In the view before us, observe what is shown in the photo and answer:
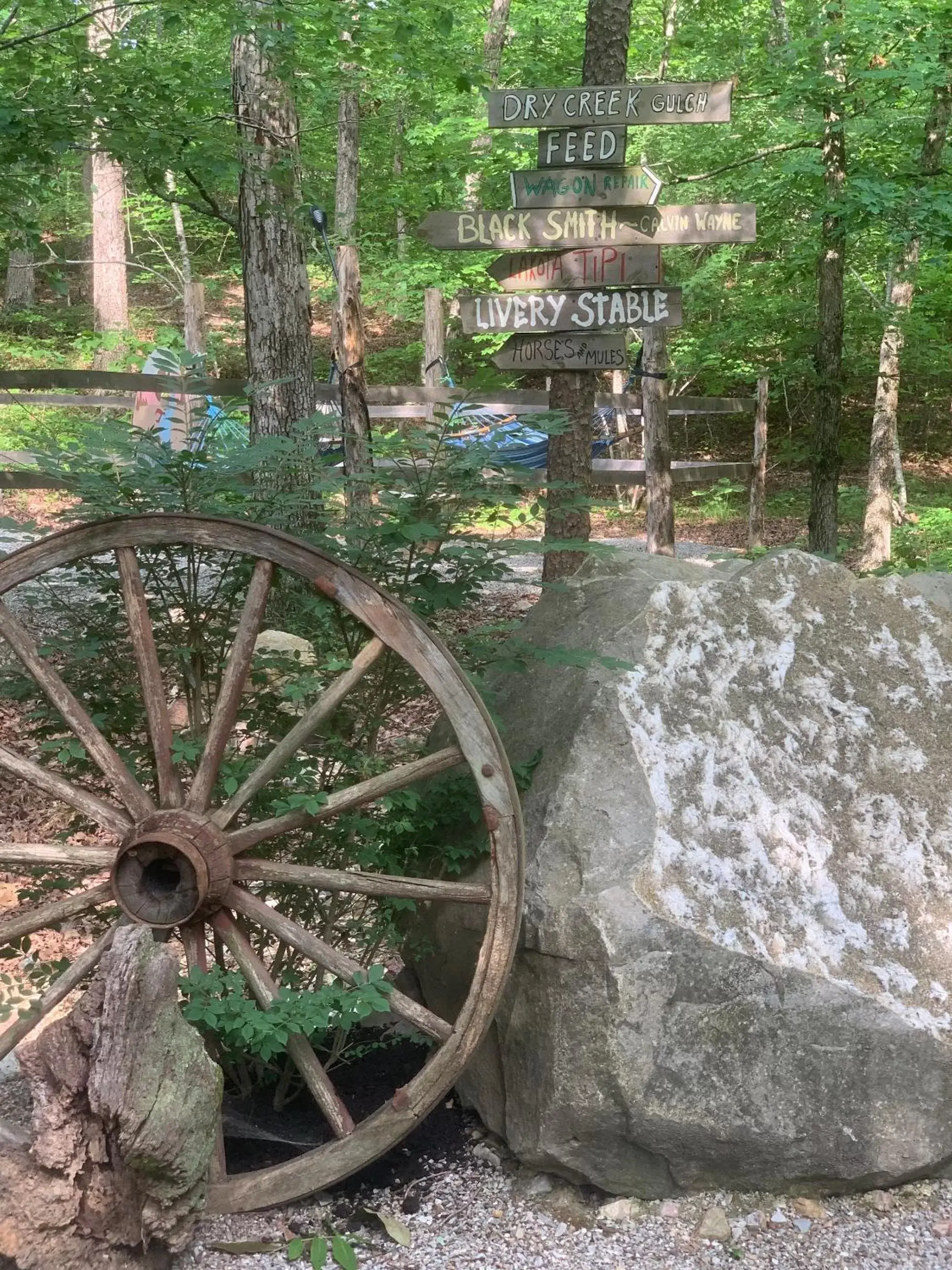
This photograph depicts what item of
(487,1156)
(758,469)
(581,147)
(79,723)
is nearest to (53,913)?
(79,723)

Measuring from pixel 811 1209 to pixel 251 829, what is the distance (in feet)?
5.84

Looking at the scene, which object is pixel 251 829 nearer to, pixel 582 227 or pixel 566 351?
pixel 566 351

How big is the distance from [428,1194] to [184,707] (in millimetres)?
2681

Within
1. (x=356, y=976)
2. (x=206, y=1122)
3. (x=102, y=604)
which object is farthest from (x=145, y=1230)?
(x=102, y=604)

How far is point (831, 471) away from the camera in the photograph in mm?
7828

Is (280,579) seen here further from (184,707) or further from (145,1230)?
(145,1230)

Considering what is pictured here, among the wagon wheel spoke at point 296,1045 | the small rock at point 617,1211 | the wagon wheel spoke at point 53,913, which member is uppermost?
the wagon wheel spoke at point 53,913

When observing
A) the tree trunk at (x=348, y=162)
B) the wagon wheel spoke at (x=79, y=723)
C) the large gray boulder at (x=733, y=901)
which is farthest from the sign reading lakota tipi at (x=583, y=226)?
the tree trunk at (x=348, y=162)

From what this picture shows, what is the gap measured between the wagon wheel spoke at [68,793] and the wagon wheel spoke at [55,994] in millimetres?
276

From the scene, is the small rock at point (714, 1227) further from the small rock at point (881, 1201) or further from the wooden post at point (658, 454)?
the wooden post at point (658, 454)

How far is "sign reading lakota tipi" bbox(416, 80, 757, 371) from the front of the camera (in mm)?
4242

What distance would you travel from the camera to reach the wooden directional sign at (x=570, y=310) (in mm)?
Answer: 4340

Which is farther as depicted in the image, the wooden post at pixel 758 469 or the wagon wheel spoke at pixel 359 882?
the wooden post at pixel 758 469

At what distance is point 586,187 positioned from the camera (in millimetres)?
4270
